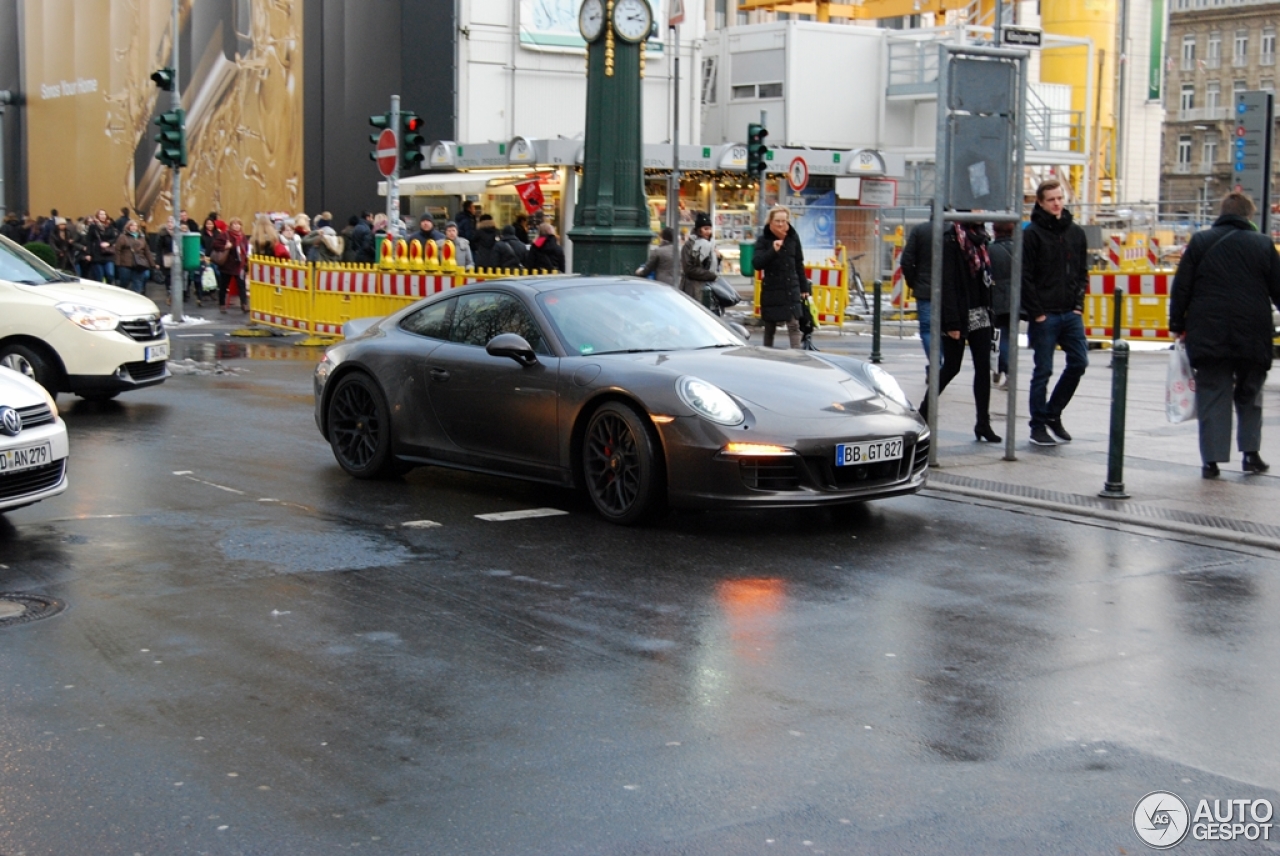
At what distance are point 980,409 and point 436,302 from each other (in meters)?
4.34

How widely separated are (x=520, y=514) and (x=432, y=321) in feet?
5.49

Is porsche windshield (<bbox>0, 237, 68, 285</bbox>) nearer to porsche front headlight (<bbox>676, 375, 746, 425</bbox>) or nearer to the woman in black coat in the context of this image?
the woman in black coat

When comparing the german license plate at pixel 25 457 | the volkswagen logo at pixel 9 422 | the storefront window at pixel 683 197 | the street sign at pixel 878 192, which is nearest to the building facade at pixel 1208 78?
the street sign at pixel 878 192

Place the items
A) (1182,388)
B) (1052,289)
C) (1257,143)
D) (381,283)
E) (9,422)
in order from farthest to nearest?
(381,283)
(1257,143)
(1052,289)
(1182,388)
(9,422)

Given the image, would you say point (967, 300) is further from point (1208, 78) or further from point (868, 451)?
point (1208, 78)

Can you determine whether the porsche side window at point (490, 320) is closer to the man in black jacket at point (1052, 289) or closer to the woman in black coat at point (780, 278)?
the man in black jacket at point (1052, 289)

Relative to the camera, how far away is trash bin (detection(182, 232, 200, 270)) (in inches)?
1164

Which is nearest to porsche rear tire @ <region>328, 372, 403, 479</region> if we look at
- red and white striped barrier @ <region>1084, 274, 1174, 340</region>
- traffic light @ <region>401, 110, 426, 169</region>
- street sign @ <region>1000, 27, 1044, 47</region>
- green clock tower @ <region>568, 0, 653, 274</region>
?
green clock tower @ <region>568, 0, 653, 274</region>

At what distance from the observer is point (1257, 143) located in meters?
18.6

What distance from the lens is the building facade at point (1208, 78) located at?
9206 centimetres

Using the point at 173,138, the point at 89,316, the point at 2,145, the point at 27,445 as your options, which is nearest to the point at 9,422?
the point at 27,445

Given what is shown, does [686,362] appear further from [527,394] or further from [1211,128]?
[1211,128]

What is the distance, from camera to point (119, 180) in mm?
49875

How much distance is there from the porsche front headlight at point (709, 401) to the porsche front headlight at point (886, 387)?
1096 mm
